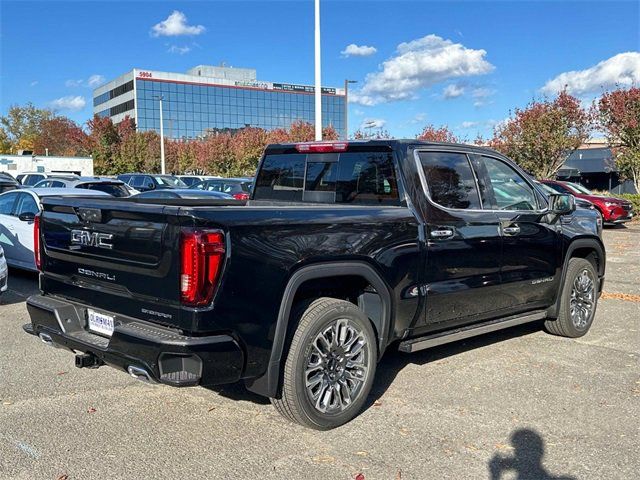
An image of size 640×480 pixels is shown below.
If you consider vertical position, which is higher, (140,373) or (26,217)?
(26,217)

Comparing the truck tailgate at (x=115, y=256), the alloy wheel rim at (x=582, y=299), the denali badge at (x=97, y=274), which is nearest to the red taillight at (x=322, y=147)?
the truck tailgate at (x=115, y=256)

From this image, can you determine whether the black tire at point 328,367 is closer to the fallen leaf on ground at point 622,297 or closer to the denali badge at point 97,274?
the denali badge at point 97,274

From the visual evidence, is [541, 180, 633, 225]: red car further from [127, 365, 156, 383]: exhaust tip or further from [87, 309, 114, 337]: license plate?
[127, 365, 156, 383]: exhaust tip

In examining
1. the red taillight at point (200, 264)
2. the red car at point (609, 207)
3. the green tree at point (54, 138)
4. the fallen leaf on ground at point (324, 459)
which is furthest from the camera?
the green tree at point (54, 138)

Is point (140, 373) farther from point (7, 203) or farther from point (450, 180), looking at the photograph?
point (7, 203)

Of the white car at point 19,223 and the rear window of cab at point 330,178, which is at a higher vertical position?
the rear window of cab at point 330,178

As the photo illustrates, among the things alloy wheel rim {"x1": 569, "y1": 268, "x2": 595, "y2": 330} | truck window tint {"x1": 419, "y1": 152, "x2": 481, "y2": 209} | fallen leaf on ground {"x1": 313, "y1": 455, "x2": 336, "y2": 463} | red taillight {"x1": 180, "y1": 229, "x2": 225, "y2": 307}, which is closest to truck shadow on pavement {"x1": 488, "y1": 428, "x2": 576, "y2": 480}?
fallen leaf on ground {"x1": 313, "y1": 455, "x2": 336, "y2": 463}

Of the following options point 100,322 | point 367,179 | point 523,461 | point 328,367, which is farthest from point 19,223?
point 523,461

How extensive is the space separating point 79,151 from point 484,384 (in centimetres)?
6055

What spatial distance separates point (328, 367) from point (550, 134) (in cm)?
2626

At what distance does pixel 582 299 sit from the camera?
21.6ft

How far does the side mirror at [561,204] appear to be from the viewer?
5930mm

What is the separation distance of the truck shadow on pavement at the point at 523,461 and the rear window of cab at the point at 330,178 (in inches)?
75.3

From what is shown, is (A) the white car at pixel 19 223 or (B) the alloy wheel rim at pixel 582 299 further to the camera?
(A) the white car at pixel 19 223
